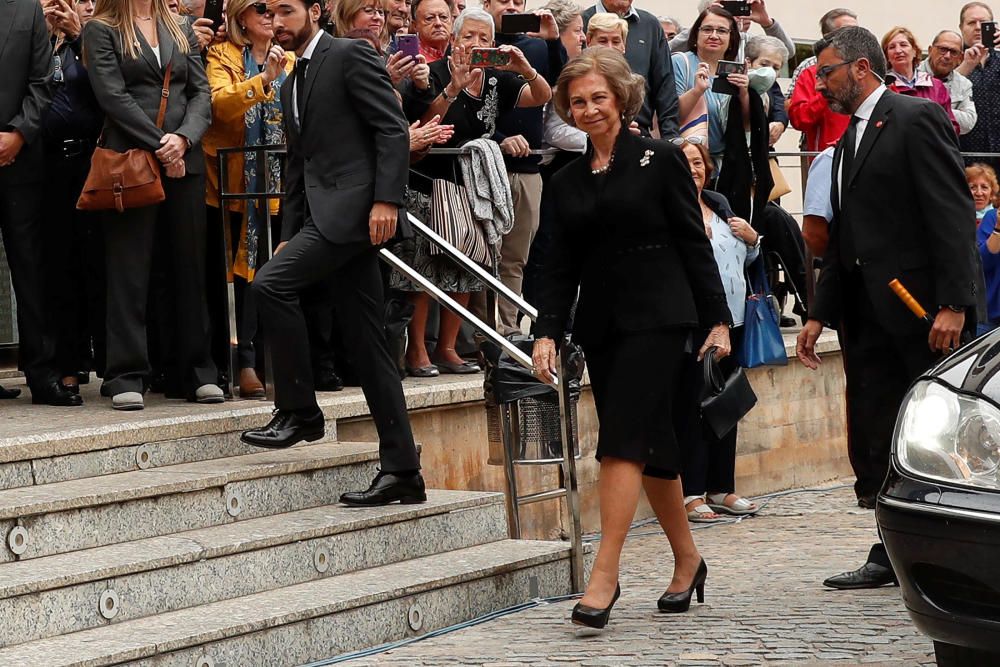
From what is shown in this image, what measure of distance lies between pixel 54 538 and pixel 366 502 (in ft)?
4.31

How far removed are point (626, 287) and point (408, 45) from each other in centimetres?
288

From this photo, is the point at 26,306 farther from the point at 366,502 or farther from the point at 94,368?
the point at 366,502

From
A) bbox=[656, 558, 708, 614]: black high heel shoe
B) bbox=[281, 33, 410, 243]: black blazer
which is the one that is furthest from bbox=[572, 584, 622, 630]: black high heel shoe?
bbox=[281, 33, 410, 243]: black blazer

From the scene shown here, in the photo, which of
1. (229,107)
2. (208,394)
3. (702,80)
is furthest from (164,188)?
(702,80)

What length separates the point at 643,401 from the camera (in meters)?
6.00

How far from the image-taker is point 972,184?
10531mm

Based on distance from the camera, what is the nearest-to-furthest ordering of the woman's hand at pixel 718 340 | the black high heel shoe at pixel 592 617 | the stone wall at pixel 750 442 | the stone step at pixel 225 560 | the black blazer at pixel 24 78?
the stone step at pixel 225 560, the black high heel shoe at pixel 592 617, the woman's hand at pixel 718 340, the black blazer at pixel 24 78, the stone wall at pixel 750 442

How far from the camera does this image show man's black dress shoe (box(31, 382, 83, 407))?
769cm

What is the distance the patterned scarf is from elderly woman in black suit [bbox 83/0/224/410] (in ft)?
0.91

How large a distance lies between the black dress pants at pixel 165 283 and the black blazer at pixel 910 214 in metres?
2.96

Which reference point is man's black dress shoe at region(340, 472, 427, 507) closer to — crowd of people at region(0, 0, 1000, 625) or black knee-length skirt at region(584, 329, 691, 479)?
crowd of people at region(0, 0, 1000, 625)

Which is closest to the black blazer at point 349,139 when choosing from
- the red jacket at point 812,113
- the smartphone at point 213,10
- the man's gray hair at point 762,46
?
the smartphone at point 213,10

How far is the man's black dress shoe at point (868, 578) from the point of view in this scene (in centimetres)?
673

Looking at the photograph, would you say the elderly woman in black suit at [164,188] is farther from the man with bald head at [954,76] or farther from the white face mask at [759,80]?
the man with bald head at [954,76]
